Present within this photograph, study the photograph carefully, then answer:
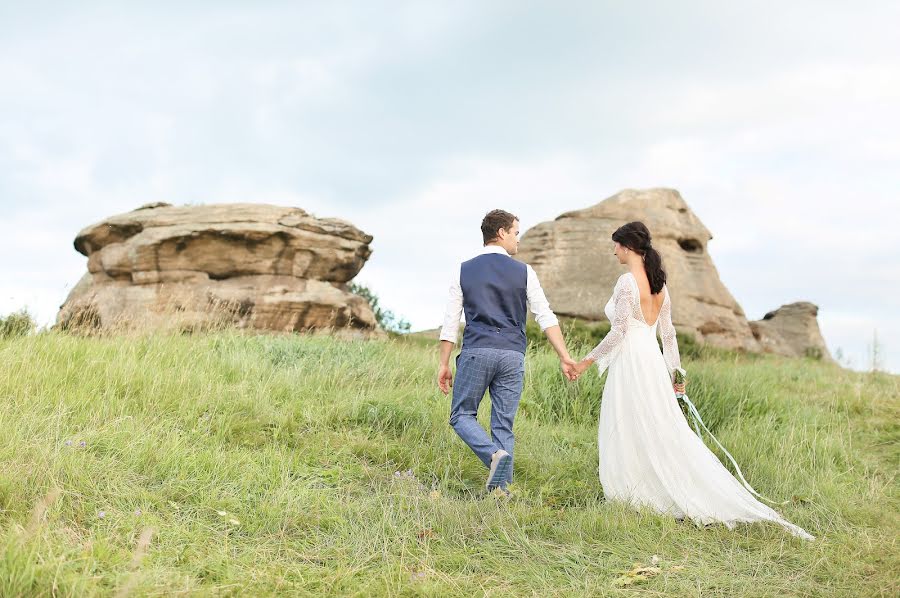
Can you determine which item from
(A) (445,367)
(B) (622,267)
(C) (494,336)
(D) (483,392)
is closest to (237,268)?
(B) (622,267)

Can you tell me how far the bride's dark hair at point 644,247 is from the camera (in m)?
6.12

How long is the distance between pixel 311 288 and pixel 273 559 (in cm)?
1633

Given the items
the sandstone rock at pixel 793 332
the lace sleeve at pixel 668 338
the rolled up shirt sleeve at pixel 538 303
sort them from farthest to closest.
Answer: the sandstone rock at pixel 793 332
the lace sleeve at pixel 668 338
the rolled up shirt sleeve at pixel 538 303

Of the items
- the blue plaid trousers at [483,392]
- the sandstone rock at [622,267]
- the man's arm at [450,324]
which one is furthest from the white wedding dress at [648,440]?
the sandstone rock at [622,267]

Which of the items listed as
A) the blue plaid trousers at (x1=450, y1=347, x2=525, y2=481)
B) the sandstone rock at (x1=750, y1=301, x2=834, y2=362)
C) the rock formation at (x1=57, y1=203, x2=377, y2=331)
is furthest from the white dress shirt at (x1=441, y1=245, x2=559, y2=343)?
the sandstone rock at (x1=750, y1=301, x2=834, y2=362)

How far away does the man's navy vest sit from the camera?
608 cm

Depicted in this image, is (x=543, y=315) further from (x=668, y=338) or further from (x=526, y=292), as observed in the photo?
(x=668, y=338)

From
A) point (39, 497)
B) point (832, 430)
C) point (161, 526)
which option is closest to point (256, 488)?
point (161, 526)

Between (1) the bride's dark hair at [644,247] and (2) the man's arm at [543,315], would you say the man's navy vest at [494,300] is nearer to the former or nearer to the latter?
(2) the man's arm at [543,315]

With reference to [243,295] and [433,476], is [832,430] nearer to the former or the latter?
[433,476]

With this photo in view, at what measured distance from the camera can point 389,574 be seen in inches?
176

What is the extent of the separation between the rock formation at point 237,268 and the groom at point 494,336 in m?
13.5

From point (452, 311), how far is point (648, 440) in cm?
193

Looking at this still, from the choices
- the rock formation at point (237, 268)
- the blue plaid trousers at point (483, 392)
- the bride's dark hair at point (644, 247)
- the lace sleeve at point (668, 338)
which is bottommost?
the blue plaid trousers at point (483, 392)
